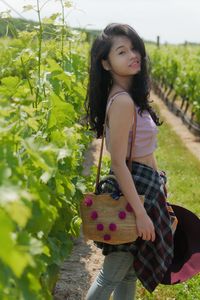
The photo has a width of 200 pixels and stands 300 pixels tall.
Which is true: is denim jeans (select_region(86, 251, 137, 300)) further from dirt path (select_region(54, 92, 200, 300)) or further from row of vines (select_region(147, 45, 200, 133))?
row of vines (select_region(147, 45, 200, 133))

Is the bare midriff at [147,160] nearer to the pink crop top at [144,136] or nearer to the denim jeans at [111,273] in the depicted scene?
the pink crop top at [144,136]

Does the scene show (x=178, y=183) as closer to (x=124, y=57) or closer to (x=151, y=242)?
(x=151, y=242)

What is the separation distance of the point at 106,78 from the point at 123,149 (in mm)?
418

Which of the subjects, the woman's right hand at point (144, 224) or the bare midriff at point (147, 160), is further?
the bare midriff at point (147, 160)

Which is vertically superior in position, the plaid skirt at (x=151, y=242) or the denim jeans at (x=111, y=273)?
the plaid skirt at (x=151, y=242)

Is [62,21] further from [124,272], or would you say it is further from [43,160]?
[43,160]

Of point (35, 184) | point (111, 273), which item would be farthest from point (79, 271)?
point (35, 184)

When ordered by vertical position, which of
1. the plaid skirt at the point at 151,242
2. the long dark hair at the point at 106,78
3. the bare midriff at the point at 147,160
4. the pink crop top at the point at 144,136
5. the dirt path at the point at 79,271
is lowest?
the dirt path at the point at 79,271

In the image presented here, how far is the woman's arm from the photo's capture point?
222 cm

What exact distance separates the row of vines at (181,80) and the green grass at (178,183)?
3.34 ft

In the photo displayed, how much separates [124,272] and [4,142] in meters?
1.05

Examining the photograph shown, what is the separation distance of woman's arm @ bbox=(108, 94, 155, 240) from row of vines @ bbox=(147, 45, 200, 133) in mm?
8399

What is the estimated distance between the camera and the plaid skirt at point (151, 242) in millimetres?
2391

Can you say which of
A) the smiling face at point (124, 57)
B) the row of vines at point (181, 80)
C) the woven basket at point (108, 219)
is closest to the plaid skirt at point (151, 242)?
the woven basket at point (108, 219)
